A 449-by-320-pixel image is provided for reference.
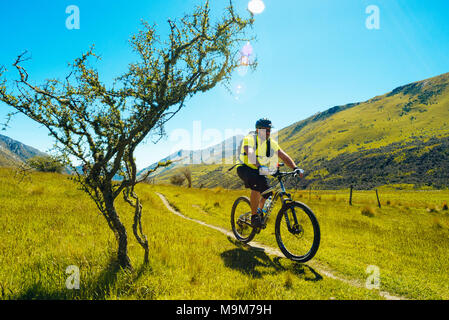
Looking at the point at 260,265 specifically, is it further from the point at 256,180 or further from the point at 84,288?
the point at 84,288

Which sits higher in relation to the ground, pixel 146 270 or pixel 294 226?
pixel 294 226

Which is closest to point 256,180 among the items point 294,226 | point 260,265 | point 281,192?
point 281,192

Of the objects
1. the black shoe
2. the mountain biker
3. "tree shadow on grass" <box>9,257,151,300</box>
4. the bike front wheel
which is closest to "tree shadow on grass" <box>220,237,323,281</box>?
the bike front wheel

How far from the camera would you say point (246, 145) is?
22.4 ft

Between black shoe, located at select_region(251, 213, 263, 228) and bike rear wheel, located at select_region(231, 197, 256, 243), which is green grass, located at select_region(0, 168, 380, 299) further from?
black shoe, located at select_region(251, 213, 263, 228)

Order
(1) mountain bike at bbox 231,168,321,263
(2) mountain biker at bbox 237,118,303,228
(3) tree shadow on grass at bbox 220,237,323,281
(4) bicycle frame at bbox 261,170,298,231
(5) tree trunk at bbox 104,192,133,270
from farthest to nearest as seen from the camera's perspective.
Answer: (2) mountain biker at bbox 237,118,303,228 < (4) bicycle frame at bbox 261,170,298,231 < (1) mountain bike at bbox 231,168,321,263 < (3) tree shadow on grass at bbox 220,237,323,281 < (5) tree trunk at bbox 104,192,133,270

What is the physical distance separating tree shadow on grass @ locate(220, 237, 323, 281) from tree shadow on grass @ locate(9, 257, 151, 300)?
224 cm

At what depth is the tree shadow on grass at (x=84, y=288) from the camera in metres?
3.61

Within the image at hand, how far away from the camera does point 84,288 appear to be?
3.82 m

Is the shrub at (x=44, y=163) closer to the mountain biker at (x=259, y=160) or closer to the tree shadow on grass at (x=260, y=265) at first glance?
the tree shadow on grass at (x=260, y=265)

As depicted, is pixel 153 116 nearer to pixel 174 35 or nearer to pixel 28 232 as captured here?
pixel 174 35

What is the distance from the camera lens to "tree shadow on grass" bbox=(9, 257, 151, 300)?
3.61m

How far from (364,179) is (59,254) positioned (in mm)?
145149

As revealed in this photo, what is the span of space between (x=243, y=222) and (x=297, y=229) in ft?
8.05
